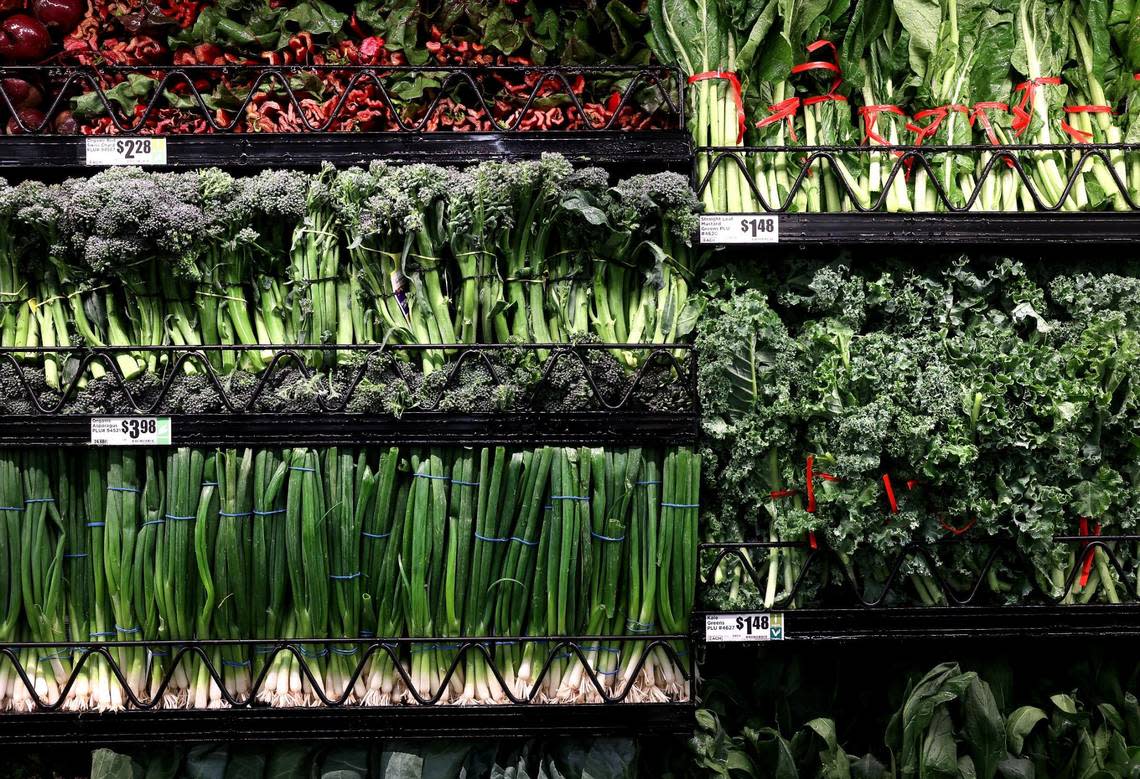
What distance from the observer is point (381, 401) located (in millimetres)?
1896

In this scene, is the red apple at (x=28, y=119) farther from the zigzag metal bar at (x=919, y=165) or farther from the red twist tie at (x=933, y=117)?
the red twist tie at (x=933, y=117)

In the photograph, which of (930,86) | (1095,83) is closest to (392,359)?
(930,86)

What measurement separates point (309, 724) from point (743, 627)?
1.04m

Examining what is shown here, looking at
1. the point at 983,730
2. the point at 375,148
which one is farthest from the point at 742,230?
the point at 983,730

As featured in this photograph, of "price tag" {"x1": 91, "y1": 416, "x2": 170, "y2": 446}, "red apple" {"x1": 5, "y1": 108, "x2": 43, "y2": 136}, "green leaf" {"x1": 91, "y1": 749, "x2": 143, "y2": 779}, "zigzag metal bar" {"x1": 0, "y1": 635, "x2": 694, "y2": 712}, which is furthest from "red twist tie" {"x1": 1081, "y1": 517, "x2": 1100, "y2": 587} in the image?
"red apple" {"x1": 5, "y1": 108, "x2": 43, "y2": 136}

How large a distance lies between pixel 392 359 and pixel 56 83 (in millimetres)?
1323

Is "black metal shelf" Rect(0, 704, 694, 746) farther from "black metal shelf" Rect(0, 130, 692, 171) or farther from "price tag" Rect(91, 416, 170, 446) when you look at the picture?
"black metal shelf" Rect(0, 130, 692, 171)

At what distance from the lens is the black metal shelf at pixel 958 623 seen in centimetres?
196

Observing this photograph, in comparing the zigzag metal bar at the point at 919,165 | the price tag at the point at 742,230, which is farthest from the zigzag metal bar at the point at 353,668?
the zigzag metal bar at the point at 919,165

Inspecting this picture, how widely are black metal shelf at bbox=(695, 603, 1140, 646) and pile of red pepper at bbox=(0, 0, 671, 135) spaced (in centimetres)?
135

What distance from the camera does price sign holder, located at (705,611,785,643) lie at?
6.39 ft

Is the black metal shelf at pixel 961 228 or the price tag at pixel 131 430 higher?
the black metal shelf at pixel 961 228

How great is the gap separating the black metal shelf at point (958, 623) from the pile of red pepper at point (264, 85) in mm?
1348

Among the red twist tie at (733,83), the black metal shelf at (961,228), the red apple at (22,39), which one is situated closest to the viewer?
the black metal shelf at (961,228)
